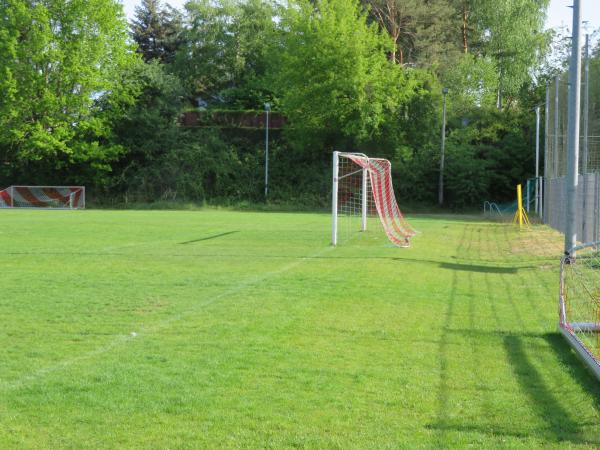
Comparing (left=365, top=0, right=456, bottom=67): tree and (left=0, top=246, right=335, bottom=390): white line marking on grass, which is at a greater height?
(left=365, top=0, right=456, bottom=67): tree

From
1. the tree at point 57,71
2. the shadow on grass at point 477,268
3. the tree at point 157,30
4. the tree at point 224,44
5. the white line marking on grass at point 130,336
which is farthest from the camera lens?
the tree at point 157,30

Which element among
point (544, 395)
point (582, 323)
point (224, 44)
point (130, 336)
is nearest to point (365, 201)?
point (582, 323)

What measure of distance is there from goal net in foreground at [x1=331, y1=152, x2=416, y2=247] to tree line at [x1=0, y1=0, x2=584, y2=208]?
16.9ft

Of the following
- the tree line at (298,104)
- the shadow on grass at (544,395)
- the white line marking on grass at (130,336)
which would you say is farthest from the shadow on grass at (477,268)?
the tree line at (298,104)

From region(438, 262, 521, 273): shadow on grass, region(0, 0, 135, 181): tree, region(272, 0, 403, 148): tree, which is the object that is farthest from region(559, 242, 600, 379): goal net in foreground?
region(0, 0, 135, 181): tree

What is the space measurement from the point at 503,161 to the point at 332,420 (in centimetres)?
4523

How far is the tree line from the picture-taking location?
47312 mm

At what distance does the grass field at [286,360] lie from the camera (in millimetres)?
4566

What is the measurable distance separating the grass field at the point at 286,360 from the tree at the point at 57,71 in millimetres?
37301

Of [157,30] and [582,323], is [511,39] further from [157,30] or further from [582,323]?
[582,323]

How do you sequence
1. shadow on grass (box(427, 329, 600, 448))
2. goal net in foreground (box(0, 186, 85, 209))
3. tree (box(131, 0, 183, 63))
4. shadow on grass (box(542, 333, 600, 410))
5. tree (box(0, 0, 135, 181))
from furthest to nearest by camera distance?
tree (box(131, 0, 183, 63)), goal net in foreground (box(0, 186, 85, 209)), tree (box(0, 0, 135, 181)), shadow on grass (box(542, 333, 600, 410)), shadow on grass (box(427, 329, 600, 448))

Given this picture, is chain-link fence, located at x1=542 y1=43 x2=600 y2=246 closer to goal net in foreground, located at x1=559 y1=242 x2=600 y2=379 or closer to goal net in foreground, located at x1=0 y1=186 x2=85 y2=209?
goal net in foreground, located at x1=559 y1=242 x2=600 y2=379

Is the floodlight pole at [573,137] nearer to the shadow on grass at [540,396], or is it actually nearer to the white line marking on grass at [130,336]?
the white line marking on grass at [130,336]

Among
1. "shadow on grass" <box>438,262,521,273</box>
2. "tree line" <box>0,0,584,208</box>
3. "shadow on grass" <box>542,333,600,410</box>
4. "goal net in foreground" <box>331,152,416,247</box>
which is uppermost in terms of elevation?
"tree line" <box>0,0,584,208</box>
